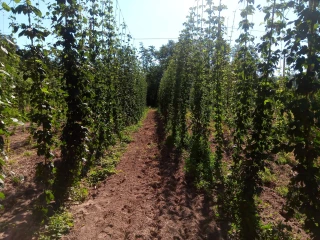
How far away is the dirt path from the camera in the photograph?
4.95 meters

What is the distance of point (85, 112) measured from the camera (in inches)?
221

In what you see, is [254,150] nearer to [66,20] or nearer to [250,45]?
[250,45]

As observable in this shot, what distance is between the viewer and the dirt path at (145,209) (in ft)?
16.2

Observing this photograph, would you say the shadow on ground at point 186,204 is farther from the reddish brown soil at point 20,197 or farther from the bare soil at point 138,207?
the reddish brown soil at point 20,197

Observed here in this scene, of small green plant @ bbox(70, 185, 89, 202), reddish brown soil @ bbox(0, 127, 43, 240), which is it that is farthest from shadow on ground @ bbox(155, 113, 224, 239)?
reddish brown soil @ bbox(0, 127, 43, 240)

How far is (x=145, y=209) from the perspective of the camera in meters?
5.84

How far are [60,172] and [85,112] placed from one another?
1.30 metres

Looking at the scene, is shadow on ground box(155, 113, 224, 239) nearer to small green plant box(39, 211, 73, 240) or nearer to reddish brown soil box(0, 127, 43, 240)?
small green plant box(39, 211, 73, 240)

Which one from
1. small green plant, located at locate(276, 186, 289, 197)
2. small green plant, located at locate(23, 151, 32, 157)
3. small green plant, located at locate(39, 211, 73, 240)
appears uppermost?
small green plant, located at locate(23, 151, 32, 157)

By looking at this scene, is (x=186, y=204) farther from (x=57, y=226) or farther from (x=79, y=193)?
(x=57, y=226)

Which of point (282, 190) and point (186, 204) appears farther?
point (282, 190)

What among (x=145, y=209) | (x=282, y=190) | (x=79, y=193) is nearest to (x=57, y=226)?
(x=79, y=193)

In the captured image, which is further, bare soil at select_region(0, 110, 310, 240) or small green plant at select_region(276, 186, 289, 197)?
small green plant at select_region(276, 186, 289, 197)

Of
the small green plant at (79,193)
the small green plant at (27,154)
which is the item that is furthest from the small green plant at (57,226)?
the small green plant at (27,154)
